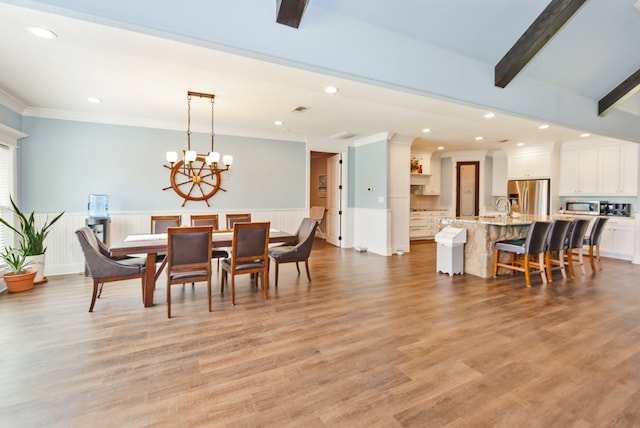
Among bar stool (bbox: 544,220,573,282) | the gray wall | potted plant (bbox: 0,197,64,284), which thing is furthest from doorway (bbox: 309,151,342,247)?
potted plant (bbox: 0,197,64,284)

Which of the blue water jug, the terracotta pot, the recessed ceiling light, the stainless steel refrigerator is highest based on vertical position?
the recessed ceiling light

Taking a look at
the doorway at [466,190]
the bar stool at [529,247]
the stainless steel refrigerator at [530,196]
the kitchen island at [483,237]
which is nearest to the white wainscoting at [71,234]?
the kitchen island at [483,237]

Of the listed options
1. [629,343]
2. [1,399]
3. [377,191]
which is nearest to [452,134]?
[377,191]

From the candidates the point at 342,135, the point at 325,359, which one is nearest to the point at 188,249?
the point at 325,359

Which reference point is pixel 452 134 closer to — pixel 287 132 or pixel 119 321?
pixel 287 132

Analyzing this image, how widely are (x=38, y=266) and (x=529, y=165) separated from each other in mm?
9555

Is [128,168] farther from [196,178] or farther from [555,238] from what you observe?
[555,238]

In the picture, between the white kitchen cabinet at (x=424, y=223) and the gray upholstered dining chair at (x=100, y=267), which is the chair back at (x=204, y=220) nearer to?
the gray upholstered dining chair at (x=100, y=267)

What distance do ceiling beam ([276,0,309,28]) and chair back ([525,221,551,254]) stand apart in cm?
385

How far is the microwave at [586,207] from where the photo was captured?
20.5 feet

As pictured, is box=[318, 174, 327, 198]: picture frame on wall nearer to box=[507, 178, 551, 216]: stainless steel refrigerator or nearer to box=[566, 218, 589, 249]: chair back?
box=[507, 178, 551, 216]: stainless steel refrigerator

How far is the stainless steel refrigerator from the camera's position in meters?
6.92

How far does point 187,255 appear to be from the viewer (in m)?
3.09

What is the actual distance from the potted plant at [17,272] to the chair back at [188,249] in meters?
2.29
